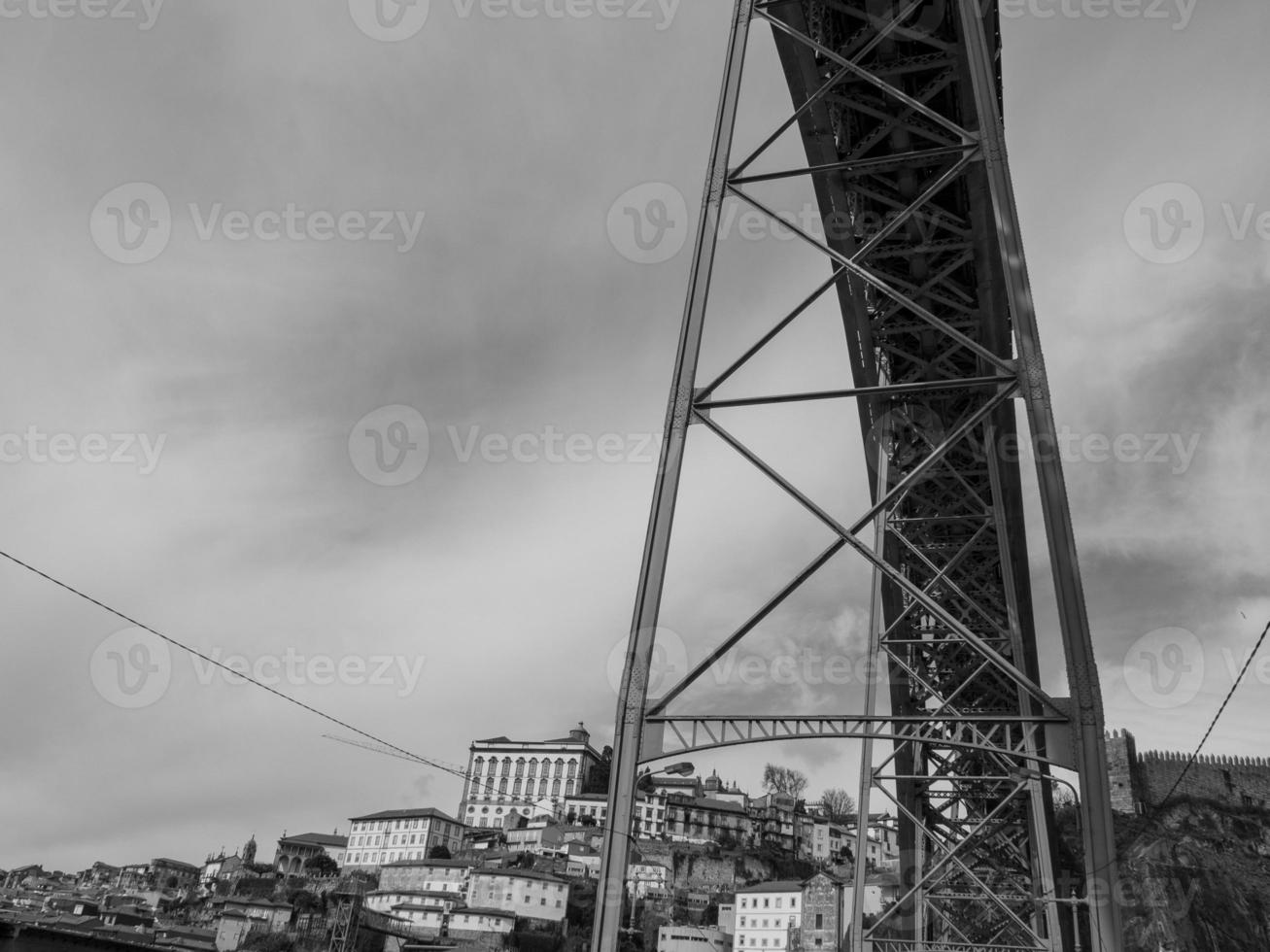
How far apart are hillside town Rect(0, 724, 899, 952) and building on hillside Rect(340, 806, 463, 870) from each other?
0.14m

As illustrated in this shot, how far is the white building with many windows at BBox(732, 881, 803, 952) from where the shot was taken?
52.9m

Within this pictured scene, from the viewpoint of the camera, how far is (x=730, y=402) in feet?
24.3

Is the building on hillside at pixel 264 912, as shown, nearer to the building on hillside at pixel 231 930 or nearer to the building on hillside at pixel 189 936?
the building on hillside at pixel 231 930

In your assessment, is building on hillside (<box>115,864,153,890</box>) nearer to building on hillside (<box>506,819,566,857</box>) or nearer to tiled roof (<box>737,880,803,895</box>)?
building on hillside (<box>506,819,566,857</box>)

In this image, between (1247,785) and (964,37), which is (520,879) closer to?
(1247,785)

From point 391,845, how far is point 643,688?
85.7 meters

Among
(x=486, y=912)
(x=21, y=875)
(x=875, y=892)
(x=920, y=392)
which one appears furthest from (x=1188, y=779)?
(x=21, y=875)

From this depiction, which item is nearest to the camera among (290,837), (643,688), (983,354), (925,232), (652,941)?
(643,688)

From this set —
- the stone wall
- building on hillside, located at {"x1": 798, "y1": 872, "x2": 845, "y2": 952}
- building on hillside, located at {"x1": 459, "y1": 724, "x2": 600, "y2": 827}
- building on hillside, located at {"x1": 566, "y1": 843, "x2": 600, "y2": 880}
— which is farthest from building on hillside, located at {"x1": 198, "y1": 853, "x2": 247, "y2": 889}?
the stone wall

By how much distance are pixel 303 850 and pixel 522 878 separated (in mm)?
37366

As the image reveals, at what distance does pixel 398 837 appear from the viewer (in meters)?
83.4

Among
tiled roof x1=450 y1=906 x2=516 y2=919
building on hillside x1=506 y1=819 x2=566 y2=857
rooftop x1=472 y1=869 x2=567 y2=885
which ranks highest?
building on hillside x1=506 y1=819 x2=566 y2=857

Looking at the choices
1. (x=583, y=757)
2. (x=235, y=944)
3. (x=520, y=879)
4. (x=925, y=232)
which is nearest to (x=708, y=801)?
(x=583, y=757)

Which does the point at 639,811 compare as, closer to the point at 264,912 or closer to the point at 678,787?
the point at 678,787
